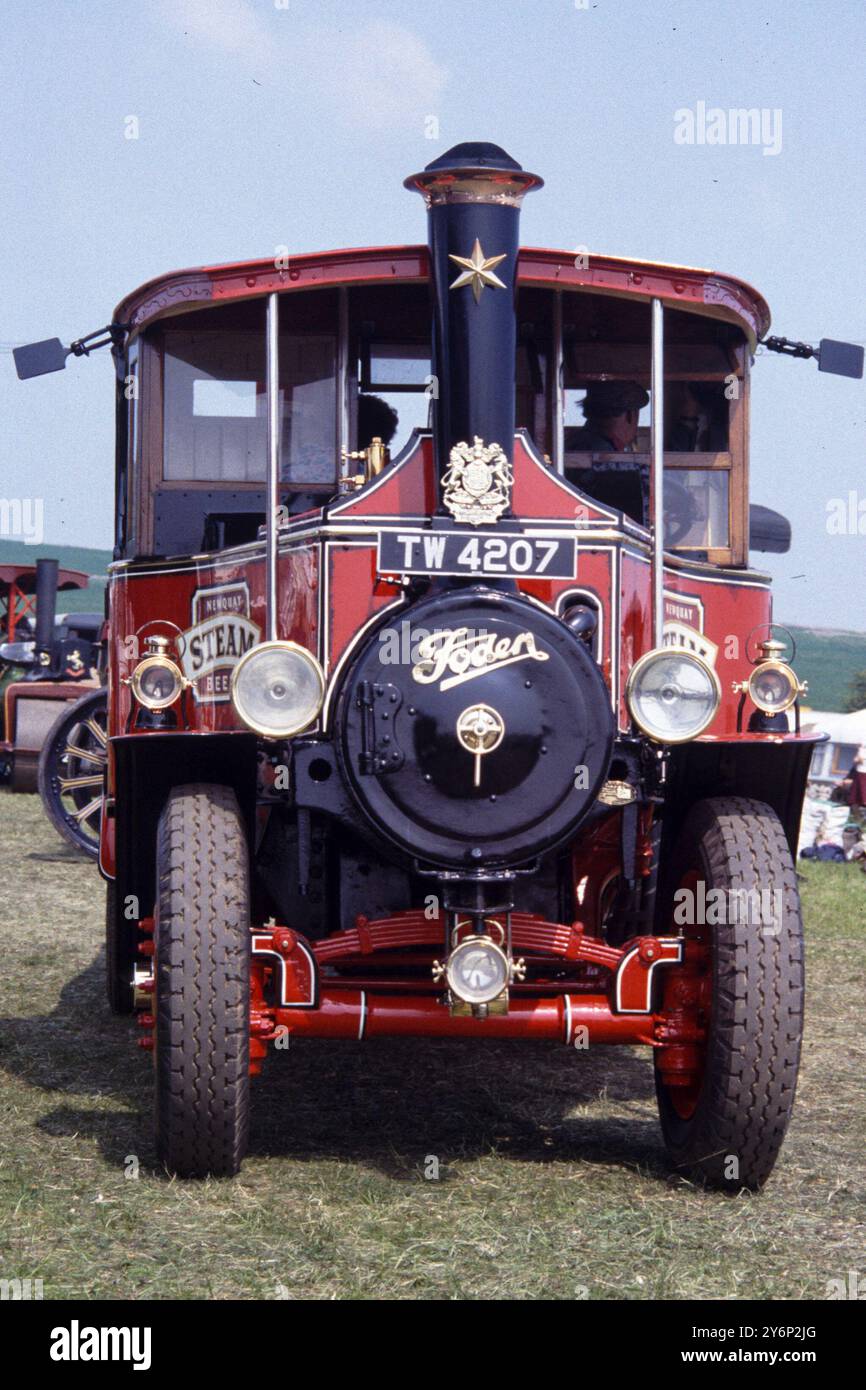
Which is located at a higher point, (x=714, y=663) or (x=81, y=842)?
(x=714, y=663)

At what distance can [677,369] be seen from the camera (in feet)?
20.0

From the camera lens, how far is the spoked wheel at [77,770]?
41.3 ft

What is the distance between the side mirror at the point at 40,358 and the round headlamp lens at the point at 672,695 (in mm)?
3063

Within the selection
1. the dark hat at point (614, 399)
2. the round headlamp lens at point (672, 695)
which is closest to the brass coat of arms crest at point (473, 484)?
the round headlamp lens at point (672, 695)

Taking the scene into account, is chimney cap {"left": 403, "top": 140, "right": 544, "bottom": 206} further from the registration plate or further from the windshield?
the windshield

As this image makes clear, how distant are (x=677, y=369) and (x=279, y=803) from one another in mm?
2274

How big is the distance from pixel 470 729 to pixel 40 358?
3024 mm

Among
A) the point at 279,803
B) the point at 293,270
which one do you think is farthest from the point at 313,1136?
the point at 293,270

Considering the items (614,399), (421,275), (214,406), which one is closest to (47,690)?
(214,406)

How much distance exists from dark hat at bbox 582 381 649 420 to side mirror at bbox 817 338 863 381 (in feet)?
2.69

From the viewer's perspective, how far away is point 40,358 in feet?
21.8

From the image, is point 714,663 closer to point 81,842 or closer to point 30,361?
point 30,361

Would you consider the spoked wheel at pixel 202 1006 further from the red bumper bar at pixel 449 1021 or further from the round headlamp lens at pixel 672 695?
the round headlamp lens at pixel 672 695
